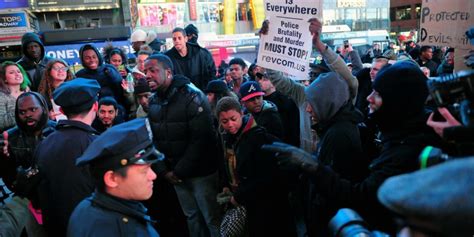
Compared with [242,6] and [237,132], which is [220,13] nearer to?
[242,6]

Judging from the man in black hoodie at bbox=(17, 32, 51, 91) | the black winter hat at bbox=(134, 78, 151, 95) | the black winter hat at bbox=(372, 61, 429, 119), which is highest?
the man in black hoodie at bbox=(17, 32, 51, 91)

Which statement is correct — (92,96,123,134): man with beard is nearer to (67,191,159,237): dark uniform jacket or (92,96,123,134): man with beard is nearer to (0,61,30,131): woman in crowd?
(0,61,30,131): woman in crowd

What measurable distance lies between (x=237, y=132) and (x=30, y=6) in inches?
873

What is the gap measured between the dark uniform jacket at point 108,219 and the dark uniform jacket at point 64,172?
2.50 ft

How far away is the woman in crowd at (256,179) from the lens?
11.2ft

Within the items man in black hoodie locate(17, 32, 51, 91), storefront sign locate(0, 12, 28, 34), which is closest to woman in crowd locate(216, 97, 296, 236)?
man in black hoodie locate(17, 32, 51, 91)

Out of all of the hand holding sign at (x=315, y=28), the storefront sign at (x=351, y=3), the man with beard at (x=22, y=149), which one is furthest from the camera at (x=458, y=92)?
the storefront sign at (x=351, y=3)

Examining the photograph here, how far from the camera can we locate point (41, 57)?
598 cm

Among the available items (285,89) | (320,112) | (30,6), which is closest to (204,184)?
(285,89)

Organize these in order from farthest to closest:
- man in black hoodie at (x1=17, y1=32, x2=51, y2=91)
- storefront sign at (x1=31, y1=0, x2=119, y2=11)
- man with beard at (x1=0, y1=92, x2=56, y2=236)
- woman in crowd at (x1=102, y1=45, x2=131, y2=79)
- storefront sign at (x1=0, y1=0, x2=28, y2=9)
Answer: storefront sign at (x1=31, y1=0, x2=119, y2=11), storefront sign at (x1=0, y1=0, x2=28, y2=9), woman in crowd at (x1=102, y1=45, x2=131, y2=79), man in black hoodie at (x1=17, y1=32, x2=51, y2=91), man with beard at (x1=0, y1=92, x2=56, y2=236)

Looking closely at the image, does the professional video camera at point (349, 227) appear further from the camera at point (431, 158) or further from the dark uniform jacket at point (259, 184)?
the dark uniform jacket at point (259, 184)

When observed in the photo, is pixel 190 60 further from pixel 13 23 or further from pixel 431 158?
pixel 13 23

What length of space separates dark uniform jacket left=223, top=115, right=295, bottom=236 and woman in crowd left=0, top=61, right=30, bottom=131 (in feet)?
9.83

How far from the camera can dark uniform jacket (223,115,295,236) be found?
3410 mm
